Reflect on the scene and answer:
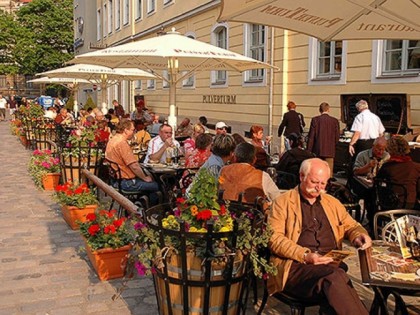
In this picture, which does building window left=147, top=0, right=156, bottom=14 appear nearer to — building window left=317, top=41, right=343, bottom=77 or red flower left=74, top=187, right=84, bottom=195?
building window left=317, top=41, right=343, bottom=77

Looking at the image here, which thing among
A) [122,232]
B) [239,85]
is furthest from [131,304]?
[239,85]

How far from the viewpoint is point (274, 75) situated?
13992mm

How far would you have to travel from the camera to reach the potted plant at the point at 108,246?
15.6 feet

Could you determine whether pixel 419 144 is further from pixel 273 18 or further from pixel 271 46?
pixel 271 46

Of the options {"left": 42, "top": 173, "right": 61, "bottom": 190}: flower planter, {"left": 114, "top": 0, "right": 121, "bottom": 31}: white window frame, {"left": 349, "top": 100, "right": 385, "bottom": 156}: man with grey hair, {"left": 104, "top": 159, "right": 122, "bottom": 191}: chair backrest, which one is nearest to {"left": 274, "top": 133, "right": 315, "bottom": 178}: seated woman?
{"left": 104, "top": 159, "right": 122, "bottom": 191}: chair backrest

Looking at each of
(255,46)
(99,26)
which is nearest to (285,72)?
(255,46)

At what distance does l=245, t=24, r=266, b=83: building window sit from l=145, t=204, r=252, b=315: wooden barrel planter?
1194 cm

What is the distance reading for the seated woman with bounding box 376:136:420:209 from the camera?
17.2 ft

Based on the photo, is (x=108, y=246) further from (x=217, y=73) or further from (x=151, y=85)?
(x=151, y=85)

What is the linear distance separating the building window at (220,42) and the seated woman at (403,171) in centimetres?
1207

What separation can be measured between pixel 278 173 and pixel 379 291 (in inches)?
138

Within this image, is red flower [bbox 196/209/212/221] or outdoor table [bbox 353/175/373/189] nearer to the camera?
red flower [bbox 196/209/212/221]

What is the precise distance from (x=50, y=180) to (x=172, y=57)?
324cm

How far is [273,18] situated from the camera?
183 inches
